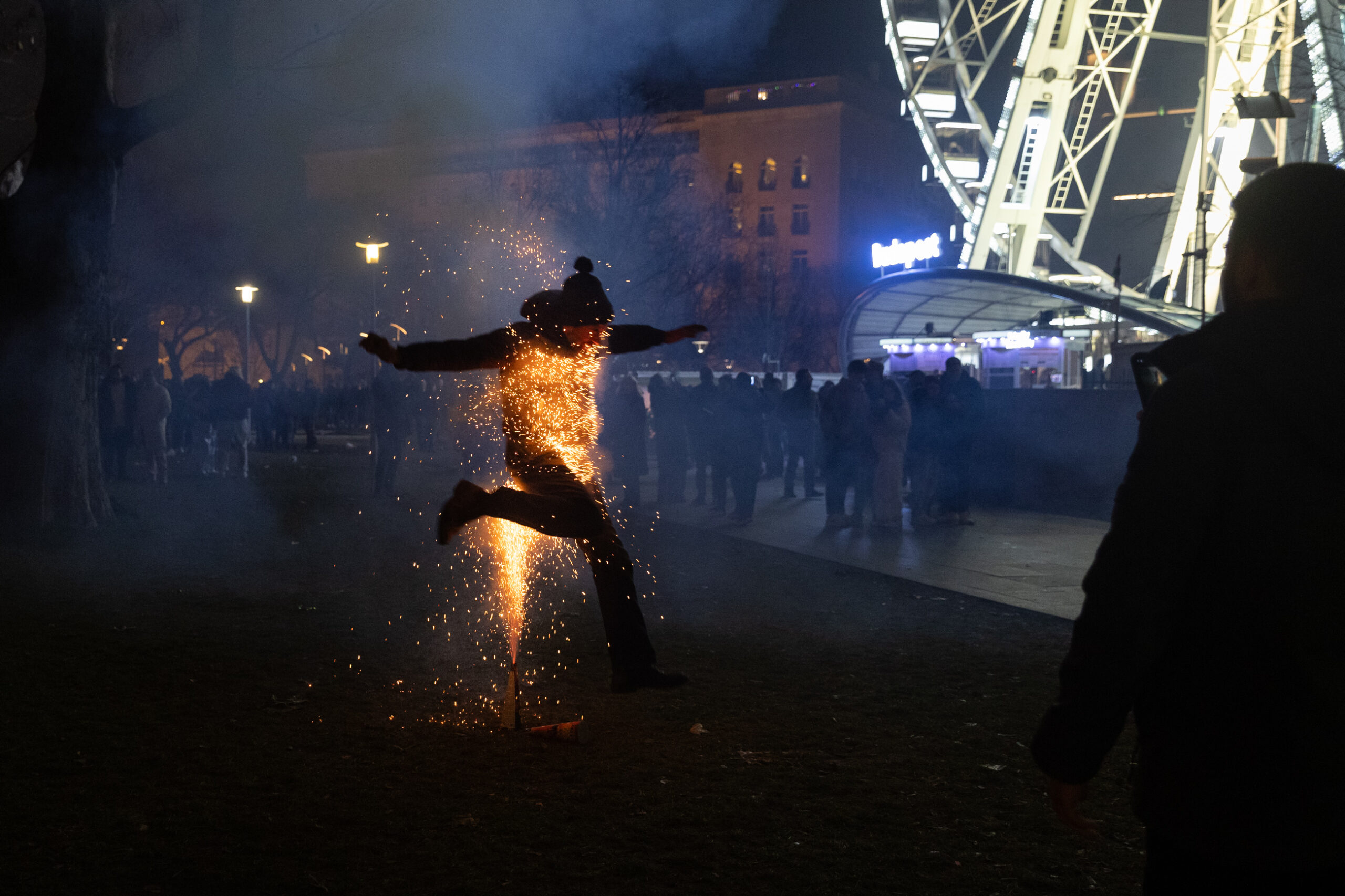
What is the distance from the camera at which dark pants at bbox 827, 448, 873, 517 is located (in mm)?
13648

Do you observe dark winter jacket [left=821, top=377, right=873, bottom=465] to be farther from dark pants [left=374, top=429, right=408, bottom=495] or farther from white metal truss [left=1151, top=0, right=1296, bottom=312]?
white metal truss [left=1151, top=0, right=1296, bottom=312]

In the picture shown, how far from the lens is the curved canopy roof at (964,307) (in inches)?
1130

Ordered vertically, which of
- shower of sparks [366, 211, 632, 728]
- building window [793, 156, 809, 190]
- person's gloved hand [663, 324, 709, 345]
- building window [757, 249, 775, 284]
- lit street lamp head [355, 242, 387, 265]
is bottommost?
shower of sparks [366, 211, 632, 728]

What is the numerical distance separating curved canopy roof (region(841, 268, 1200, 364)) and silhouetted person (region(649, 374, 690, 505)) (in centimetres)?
1252

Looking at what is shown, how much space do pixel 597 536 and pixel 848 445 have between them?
882 cm

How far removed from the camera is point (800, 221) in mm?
76750

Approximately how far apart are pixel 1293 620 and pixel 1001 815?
254 cm

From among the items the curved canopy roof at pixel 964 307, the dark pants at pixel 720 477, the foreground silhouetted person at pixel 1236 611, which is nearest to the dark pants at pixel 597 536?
the foreground silhouetted person at pixel 1236 611

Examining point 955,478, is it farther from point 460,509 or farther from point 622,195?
point 622,195

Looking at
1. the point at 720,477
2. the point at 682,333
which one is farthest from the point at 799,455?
the point at 682,333

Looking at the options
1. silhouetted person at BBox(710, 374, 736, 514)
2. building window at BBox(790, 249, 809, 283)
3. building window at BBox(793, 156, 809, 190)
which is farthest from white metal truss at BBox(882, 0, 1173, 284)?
building window at BBox(793, 156, 809, 190)

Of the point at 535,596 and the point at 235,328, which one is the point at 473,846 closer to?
the point at 535,596

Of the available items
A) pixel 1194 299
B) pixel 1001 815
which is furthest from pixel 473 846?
pixel 1194 299

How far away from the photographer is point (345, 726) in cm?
520
